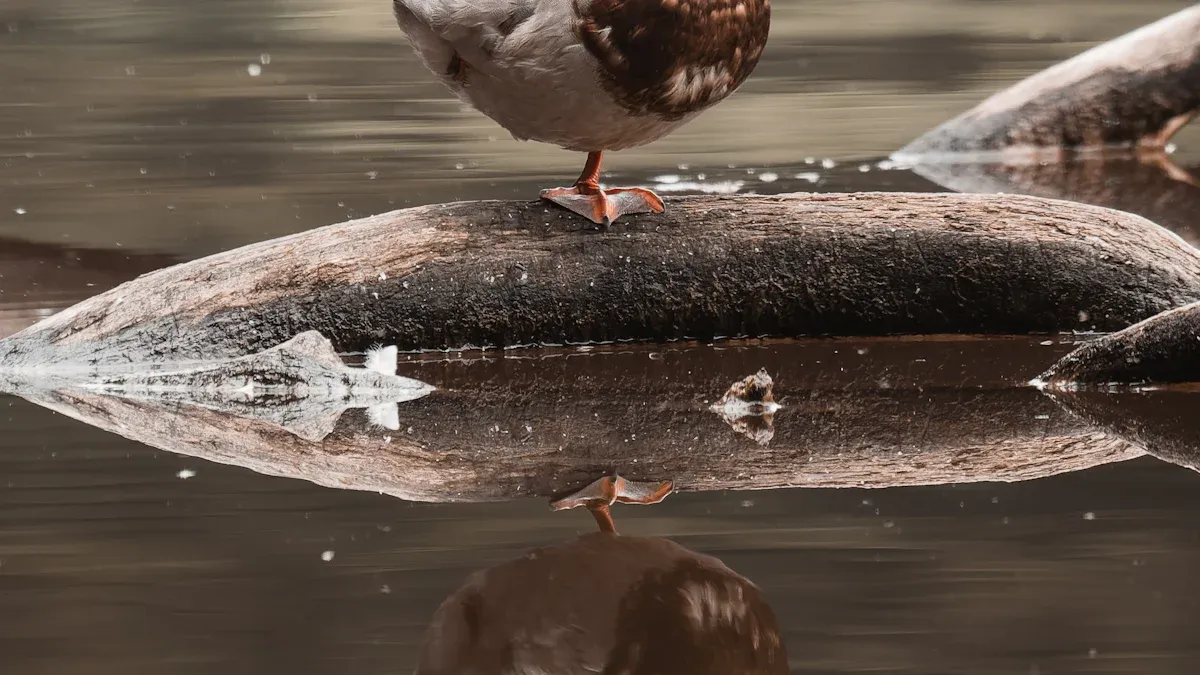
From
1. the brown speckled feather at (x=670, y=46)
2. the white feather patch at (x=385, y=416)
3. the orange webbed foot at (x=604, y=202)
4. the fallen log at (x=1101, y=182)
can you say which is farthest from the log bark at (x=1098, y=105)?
the white feather patch at (x=385, y=416)

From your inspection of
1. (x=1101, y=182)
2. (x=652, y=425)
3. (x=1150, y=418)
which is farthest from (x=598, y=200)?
(x=1101, y=182)

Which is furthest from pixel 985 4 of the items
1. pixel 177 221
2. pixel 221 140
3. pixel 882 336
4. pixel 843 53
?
pixel 882 336

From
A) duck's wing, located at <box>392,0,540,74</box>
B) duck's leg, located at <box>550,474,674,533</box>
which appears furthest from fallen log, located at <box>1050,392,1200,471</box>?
duck's wing, located at <box>392,0,540,74</box>

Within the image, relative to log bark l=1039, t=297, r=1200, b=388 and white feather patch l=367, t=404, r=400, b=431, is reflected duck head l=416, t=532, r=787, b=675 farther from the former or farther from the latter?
log bark l=1039, t=297, r=1200, b=388

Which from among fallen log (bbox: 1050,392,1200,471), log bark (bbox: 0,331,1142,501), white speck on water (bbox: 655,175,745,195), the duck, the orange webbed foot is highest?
the duck

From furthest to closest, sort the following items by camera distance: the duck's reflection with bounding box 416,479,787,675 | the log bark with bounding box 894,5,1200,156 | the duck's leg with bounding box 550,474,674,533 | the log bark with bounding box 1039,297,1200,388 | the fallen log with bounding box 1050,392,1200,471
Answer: the log bark with bounding box 894,5,1200,156
the log bark with bounding box 1039,297,1200,388
the fallen log with bounding box 1050,392,1200,471
the duck's leg with bounding box 550,474,674,533
the duck's reflection with bounding box 416,479,787,675

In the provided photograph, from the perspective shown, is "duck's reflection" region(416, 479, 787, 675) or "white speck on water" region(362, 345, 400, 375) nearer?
"duck's reflection" region(416, 479, 787, 675)

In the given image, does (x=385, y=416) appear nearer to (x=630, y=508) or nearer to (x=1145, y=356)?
(x=630, y=508)

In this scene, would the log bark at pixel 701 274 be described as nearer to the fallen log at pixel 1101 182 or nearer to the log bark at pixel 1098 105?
the fallen log at pixel 1101 182
